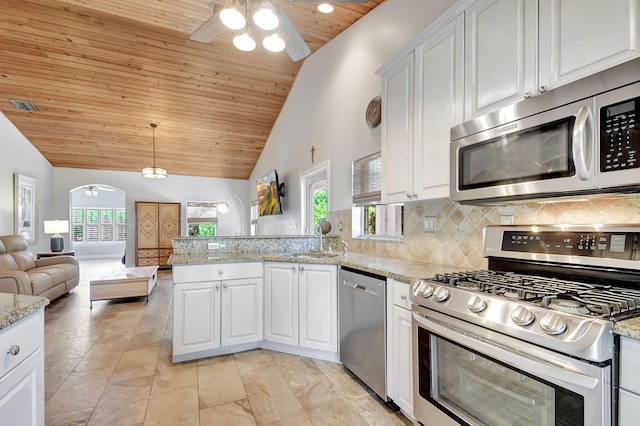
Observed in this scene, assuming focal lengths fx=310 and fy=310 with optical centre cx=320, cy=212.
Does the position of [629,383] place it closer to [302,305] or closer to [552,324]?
[552,324]

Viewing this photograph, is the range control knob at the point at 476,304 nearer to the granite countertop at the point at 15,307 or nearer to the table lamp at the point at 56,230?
the granite countertop at the point at 15,307

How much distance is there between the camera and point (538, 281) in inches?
54.8

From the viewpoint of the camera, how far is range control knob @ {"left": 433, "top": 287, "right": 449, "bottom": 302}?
4.57ft

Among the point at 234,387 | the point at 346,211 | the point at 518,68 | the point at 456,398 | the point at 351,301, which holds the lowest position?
the point at 234,387

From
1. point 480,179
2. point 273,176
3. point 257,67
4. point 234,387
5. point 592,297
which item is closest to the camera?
point 592,297

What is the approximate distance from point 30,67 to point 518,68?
631 centimetres

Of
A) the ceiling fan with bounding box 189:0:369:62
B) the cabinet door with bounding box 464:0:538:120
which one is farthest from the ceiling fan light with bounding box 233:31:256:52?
the cabinet door with bounding box 464:0:538:120

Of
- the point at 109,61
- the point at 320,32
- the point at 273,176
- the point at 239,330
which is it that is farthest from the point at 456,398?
the point at 109,61

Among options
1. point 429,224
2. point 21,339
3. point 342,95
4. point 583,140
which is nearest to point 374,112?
point 342,95

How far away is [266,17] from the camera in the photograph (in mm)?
1970

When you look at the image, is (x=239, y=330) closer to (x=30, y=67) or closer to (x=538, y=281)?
(x=538, y=281)

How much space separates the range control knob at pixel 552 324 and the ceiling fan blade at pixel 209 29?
8.69 feet

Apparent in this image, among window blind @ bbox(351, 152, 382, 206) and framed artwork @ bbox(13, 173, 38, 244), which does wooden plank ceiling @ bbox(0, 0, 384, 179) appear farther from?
window blind @ bbox(351, 152, 382, 206)

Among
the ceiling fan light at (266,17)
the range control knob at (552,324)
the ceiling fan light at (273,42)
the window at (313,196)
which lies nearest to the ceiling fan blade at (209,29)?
the ceiling fan light at (273,42)
